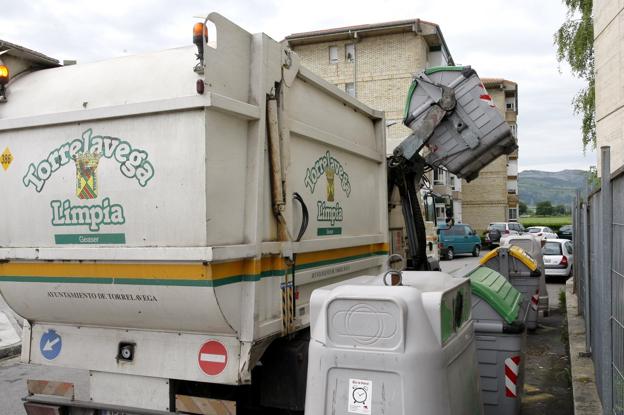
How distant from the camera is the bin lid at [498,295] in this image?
509 cm

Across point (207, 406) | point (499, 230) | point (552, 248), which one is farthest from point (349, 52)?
point (207, 406)

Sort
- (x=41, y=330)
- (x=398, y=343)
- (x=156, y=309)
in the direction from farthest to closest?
1. (x=41, y=330)
2. (x=156, y=309)
3. (x=398, y=343)

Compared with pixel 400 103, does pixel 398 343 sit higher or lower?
lower

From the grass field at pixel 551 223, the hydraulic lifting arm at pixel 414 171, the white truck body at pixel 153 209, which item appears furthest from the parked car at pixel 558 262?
the grass field at pixel 551 223

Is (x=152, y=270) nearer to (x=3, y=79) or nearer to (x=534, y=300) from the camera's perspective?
(x=3, y=79)

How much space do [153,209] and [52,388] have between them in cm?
166

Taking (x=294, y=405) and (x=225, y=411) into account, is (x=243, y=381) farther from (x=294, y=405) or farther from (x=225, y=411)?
(x=294, y=405)

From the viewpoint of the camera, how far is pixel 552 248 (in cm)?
1716

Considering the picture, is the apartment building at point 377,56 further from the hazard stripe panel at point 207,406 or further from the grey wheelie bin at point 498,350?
the hazard stripe panel at point 207,406

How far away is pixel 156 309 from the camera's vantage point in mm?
3697

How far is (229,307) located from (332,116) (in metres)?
2.23

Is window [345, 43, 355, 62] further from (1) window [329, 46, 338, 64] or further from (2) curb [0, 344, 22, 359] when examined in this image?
(2) curb [0, 344, 22, 359]

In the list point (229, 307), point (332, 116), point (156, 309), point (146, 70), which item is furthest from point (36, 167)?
point (332, 116)

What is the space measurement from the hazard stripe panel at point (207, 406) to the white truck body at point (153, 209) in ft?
0.46
